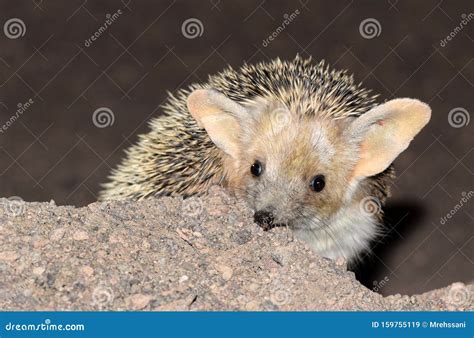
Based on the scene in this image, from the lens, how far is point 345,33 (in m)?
12.5

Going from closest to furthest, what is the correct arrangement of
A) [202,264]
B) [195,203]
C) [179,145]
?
[202,264] → [195,203] → [179,145]

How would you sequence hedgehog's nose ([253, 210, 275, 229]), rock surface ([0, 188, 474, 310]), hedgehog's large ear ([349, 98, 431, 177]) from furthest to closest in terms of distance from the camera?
hedgehog's large ear ([349, 98, 431, 177]) < hedgehog's nose ([253, 210, 275, 229]) < rock surface ([0, 188, 474, 310])

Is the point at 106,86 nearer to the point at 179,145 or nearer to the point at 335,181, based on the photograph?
the point at 179,145

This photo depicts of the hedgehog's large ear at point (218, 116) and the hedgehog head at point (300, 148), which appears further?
the hedgehog's large ear at point (218, 116)

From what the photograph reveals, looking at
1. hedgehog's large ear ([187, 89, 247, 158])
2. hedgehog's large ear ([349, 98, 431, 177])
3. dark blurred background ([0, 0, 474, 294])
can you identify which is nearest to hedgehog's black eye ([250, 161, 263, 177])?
hedgehog's large ear ([187, 89, 247, 158])

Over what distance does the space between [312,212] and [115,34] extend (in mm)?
7284

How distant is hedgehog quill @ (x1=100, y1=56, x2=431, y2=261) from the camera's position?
Answer: 5.59m

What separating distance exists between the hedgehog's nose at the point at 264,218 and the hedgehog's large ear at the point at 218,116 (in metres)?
0.82

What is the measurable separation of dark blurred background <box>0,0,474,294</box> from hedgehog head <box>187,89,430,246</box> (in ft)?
13.0

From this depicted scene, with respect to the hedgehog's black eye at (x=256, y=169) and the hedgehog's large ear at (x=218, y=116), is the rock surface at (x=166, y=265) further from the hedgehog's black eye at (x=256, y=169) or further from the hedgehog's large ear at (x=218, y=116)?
the hedgehog's large ear at (x=218, y=116)

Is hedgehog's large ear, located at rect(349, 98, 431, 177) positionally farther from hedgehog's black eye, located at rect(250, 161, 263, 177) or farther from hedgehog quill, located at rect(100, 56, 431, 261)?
hedgehog's black eye, located at rect(250, 161, 263, 177)

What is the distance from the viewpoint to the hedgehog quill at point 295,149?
559 cm

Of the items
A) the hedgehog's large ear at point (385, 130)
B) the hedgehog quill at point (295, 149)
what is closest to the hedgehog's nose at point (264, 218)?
the hedgehog quill at point (295, 149)

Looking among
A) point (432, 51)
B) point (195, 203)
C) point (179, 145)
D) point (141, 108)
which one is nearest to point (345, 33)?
point (432, 51)
